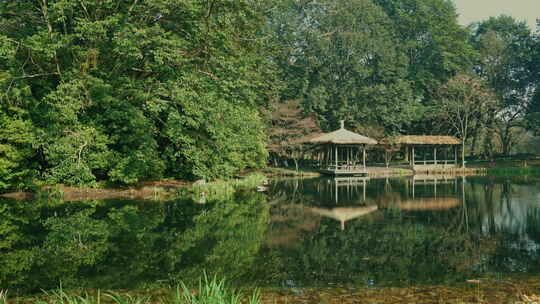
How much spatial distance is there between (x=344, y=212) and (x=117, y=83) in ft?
36.5

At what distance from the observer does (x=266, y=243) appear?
842cm

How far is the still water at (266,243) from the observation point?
6207mm

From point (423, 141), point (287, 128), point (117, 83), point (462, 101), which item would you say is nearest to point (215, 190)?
point (117, 83)

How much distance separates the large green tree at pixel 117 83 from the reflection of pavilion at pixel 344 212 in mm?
6817

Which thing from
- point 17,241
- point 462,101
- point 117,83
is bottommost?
point 17,241

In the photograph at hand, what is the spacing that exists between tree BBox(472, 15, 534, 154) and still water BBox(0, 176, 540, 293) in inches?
1280

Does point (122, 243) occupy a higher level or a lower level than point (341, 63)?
lower

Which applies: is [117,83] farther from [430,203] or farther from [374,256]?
[374,256]

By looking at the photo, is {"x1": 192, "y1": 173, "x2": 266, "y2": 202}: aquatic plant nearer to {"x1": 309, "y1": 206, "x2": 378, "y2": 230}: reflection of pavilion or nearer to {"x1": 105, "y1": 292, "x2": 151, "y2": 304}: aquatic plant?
{"x1": 309, "y1": 206, "x2": 378, "y2": 230}: reflection of pavilion

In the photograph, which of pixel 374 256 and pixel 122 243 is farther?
pixel 122 243

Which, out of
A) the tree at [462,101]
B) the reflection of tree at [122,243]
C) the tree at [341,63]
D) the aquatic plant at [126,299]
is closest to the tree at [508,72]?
the tree at [462,101]

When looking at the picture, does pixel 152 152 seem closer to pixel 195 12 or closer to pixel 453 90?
pixel 195 12

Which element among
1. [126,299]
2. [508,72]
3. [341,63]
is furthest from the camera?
[508,72]

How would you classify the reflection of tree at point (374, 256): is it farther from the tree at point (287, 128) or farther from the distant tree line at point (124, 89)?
the tree at point (287, 128)
